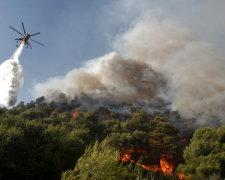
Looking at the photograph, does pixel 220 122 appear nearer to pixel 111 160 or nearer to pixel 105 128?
pixel 105 128

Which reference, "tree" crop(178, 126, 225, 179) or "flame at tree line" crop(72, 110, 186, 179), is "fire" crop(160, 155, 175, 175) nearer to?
"flame at tree line" crop(72, 110, 186, 179)

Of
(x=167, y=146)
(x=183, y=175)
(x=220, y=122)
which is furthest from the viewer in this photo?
(x=220, y=122)

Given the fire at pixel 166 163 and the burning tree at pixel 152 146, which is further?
the fire at pixel 166 163

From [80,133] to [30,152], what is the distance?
19867 mm

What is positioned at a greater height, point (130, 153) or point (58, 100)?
point (58, 100)

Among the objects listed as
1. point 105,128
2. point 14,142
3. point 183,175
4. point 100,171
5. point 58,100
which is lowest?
point 183,175

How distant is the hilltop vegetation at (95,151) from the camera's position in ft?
64.3

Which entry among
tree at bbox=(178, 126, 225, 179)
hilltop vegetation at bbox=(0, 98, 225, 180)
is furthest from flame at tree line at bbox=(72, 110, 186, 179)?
tree at bbox=(178, 126, 225, 179)

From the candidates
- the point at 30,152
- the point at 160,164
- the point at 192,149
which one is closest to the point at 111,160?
the point at 30,152

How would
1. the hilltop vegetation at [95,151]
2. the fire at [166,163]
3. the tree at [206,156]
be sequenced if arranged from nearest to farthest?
the hilltop vegetation at [95,151]
the tree at [206,156]
the fire at [166,163]

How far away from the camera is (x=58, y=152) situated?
96.0ft

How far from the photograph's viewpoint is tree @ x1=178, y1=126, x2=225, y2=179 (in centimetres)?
3744

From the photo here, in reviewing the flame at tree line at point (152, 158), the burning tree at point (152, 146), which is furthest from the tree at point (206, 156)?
the flame at tree line at point (152, 158)

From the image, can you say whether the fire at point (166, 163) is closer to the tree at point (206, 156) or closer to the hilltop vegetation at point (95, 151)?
the hilltop vegetation at point (95, 151)
